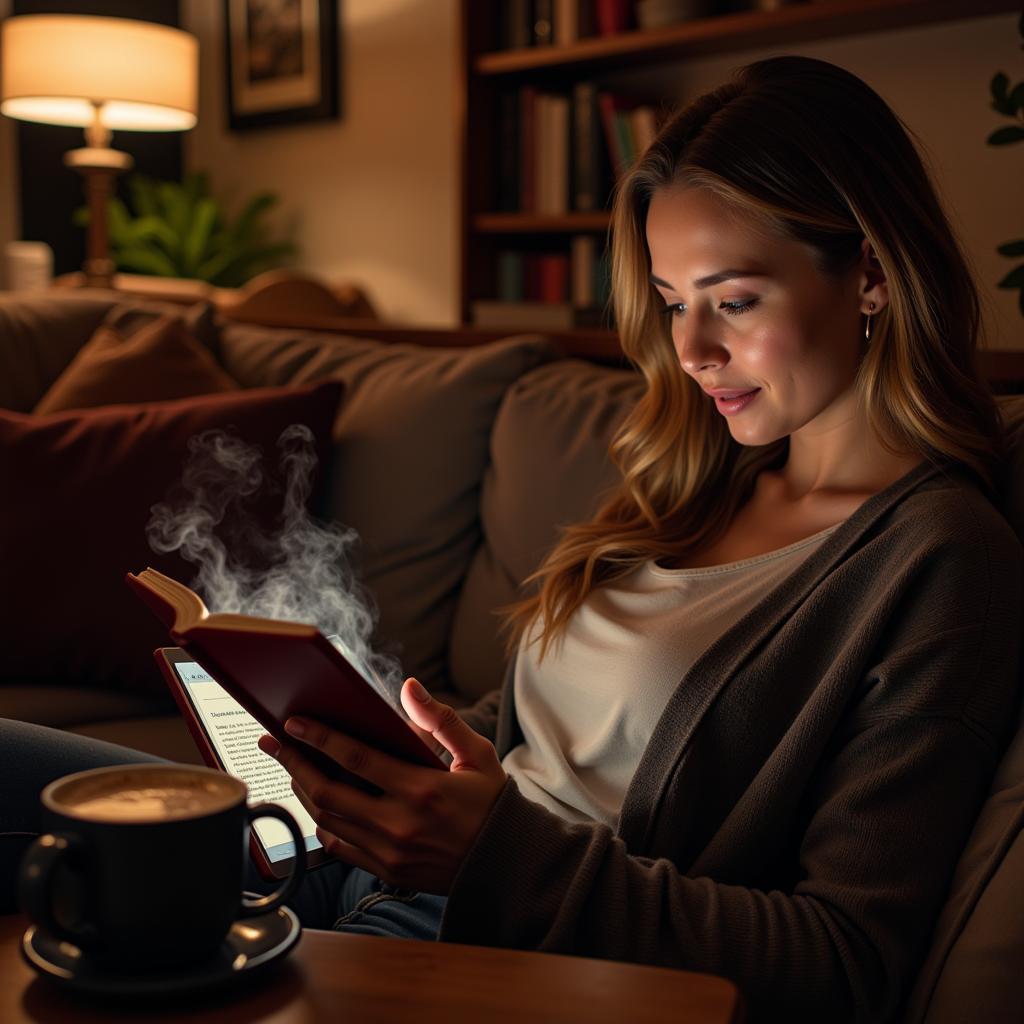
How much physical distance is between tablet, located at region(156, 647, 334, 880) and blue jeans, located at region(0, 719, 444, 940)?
0.03 m

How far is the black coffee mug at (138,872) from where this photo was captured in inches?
23.6

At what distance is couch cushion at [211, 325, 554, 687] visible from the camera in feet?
5.95

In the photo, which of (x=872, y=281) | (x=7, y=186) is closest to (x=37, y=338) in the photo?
(x=872, y=281)

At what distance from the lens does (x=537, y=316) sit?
2859mm

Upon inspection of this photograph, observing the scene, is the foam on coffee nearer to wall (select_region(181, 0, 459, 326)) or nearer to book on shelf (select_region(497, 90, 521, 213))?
book on shelf (select_region(497, 90, 521, 213))

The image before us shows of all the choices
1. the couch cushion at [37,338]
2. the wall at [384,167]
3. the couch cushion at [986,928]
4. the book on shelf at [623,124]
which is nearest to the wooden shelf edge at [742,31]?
the book on shelf at [623,124]

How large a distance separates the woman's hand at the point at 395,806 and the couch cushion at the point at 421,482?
91cm

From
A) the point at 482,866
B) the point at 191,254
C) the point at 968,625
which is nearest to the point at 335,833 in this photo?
the point at 482,866

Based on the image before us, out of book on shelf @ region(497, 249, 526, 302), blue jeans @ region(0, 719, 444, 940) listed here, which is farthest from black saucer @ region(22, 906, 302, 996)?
book on shelf @ region(497, 249, 526, 302)

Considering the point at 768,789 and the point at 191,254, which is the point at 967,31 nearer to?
the point at 768,789

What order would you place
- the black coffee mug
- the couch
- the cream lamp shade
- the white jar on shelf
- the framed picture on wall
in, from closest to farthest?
1. the black coffee mug
2. the couch
3. the cream lamp shade
4. the white jar on shelf
5. the framed picture on wall

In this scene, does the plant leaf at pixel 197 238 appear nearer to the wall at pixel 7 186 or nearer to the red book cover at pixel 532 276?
the wall at pixel 7 186

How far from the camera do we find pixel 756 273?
1133 millimetres

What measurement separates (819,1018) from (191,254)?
162 inches
